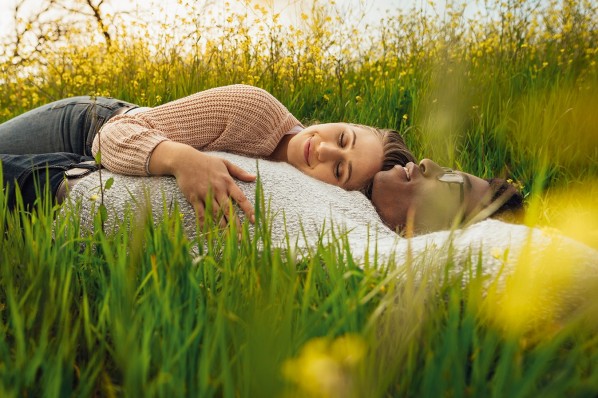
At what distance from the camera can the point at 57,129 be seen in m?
2.85

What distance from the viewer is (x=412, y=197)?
216 centimetres

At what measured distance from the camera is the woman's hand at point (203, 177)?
77.0 inches

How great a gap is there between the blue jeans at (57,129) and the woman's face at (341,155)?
1.10 metres

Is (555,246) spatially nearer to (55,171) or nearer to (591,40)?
(55,171)

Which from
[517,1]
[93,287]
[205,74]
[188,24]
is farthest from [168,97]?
[93,287]

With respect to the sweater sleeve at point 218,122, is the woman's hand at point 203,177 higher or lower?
lower

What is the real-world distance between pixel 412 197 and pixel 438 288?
0.99 m

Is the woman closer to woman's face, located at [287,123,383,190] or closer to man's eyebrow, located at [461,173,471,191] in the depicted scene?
woman's face, located at [287,123,383,190]

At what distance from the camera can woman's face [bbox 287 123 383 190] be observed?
2.32 meters

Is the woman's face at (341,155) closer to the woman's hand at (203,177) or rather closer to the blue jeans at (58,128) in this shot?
the woman's hand at (203,177)

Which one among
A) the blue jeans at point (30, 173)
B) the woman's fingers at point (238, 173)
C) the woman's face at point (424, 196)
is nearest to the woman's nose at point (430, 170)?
the woman's face at point (424, 196)

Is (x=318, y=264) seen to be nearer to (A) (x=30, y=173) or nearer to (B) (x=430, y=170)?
(B) (x=430, y=170)

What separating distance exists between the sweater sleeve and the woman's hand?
0.87 feet

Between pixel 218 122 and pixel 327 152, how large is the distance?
19.8 inches
